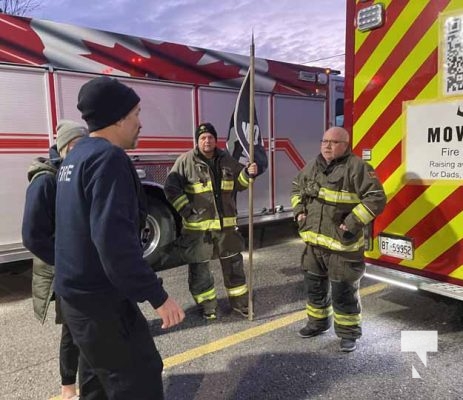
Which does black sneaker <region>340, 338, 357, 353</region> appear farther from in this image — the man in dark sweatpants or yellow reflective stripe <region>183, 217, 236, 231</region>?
the man in dark sweatpants

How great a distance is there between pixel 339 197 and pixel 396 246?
2.70ft

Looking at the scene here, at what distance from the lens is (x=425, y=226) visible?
3576mm

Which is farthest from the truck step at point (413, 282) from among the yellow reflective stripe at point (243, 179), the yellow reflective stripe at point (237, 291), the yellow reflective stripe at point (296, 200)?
the yellow reflective stripe at point (243, 179)

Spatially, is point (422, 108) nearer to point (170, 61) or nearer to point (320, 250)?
point (320, 250)

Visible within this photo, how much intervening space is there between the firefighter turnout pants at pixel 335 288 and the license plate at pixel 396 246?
1.77ft

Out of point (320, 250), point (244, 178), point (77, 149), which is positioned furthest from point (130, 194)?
point (244, 178)

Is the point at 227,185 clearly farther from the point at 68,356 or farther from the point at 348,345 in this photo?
the point at 68,356

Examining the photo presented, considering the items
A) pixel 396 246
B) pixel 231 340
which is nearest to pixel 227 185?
pixel 231 340

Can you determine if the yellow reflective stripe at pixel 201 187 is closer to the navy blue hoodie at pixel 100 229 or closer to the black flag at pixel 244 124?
the black flag at pixel 244 124

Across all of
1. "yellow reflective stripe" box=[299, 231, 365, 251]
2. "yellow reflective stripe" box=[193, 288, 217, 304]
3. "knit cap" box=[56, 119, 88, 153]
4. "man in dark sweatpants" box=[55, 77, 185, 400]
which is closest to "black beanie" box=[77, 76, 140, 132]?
"man in dark sweatpants" box=[55, 77, 185, 400]

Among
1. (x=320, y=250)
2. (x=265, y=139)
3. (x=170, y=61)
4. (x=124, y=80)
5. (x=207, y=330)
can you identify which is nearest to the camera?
(x=320, y=250)

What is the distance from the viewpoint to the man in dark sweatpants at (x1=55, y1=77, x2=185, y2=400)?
168cm

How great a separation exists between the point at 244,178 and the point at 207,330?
131cm

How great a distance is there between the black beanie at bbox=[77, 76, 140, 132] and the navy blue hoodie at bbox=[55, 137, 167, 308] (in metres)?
0.10
